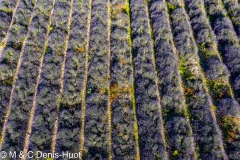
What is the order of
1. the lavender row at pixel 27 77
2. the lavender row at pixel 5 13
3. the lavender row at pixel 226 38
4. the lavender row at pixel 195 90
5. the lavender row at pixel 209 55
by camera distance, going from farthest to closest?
the lavender row at pixel 5 13
the lavender row at pixel 226 38
the lavender row at pixel 209 55
the lavender row at pixel 27 77
the lavender row at pixel 195 90

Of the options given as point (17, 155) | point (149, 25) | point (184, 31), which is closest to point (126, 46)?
point (149, 25)

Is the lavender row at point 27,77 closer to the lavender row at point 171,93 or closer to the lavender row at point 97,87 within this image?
the lavender row at point 97,87

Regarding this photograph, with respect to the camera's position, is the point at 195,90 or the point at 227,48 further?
the point at 227,48

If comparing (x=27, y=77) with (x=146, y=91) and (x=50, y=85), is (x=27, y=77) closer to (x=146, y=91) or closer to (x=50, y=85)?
(x=50, y=85)

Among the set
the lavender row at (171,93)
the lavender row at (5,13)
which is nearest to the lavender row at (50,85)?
the lavender row at (5,13)

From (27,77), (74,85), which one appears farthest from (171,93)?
(27,77)
